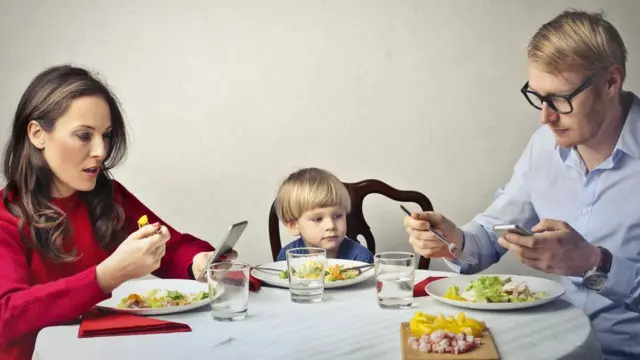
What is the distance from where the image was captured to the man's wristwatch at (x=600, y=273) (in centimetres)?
165

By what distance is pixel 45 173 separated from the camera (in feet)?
5.96

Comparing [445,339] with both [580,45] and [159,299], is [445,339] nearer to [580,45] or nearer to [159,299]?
[159,299]

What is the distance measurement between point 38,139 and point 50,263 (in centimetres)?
31

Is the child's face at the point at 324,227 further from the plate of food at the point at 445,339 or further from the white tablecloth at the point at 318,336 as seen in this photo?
the plate of food at the point at 445,339

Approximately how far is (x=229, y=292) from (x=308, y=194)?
36.2 inches

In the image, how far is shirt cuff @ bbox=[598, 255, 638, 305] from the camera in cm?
166

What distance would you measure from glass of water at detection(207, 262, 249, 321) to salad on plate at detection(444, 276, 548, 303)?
0.42m

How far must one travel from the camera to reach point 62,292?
1.44 meters

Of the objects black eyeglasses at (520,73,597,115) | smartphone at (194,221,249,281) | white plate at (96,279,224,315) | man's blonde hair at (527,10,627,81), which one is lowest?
white plate at (96,279,224,315)

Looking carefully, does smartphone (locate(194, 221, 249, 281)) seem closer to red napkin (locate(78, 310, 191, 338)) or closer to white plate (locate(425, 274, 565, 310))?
red napkin (locate(78, 310, 191, 338))

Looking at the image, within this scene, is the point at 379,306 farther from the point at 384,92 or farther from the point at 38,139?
the point at 384,92

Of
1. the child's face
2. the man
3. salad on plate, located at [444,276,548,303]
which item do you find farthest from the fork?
the child's face

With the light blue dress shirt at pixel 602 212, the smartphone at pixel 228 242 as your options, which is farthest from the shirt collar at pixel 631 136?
the smartphone at pixel 228 242

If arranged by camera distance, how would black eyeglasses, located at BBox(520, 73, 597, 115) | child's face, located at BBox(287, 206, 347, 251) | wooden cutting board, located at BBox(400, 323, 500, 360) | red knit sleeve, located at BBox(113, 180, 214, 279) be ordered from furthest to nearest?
child's face, located at BBox(287, 206, 347, 251), red knit sleeve, located at BBox(113, 180, 214, 279), black eyeglasses, located at BBox(520, 73, 597, 115), wooden cutting board, located at BBox(400, 323, 500, 360)
